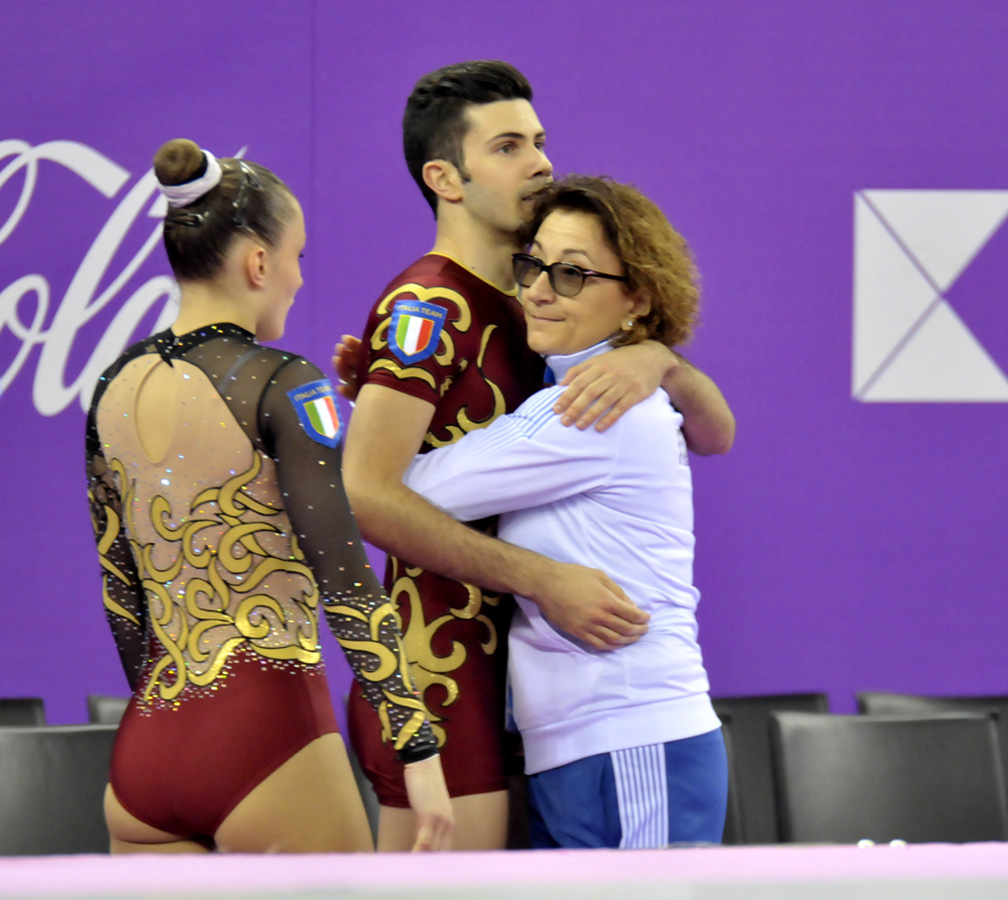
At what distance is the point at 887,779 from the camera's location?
7.69 ft

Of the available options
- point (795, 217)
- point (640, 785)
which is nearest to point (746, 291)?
point (795, 217)

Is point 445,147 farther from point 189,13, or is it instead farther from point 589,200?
point 189,13

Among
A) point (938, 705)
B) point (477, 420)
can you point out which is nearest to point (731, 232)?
point (938, 705)

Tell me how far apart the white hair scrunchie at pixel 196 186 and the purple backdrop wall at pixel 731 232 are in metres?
2.28

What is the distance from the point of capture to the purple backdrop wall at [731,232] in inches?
150

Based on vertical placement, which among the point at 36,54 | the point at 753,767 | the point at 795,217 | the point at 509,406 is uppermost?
the point at 36,54

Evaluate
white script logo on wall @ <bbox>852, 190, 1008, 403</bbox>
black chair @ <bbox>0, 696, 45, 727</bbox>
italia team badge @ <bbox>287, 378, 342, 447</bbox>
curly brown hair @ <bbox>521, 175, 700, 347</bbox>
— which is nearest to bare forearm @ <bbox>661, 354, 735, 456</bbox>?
curly brown hair @ <bbox>521, 175, 700, 347</bbox>

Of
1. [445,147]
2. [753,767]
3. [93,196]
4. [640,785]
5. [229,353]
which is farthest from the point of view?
[93,196]

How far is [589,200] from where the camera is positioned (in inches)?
70.9

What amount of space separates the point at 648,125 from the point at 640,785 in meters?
2.77

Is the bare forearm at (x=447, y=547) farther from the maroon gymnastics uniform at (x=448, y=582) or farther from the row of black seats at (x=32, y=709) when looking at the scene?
the row of black seats at (x=32, y=709)

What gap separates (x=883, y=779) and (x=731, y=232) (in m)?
2.08

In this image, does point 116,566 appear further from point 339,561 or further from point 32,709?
point 32,709

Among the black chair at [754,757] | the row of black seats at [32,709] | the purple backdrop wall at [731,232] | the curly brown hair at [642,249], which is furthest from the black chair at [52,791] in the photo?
the purple backdrop wall at [731,232]
